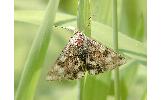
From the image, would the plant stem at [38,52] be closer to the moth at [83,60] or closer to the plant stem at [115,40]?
the moth at [83,60]

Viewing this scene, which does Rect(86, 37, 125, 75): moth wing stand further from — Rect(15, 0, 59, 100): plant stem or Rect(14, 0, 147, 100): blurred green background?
Rect(15, 0, 59, 100): plant stem

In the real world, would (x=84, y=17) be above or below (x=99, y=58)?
above

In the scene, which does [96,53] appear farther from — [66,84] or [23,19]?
[23,19]

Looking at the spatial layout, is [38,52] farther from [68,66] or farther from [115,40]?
[115,40]

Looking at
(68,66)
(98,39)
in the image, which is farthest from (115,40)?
(68,66)
